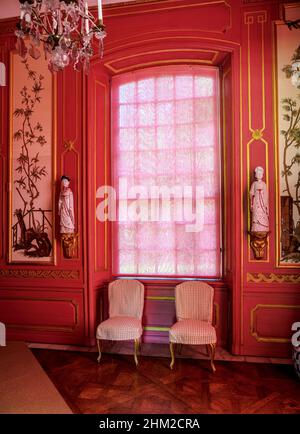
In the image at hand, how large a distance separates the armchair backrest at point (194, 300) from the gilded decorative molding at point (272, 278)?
0.43 meters

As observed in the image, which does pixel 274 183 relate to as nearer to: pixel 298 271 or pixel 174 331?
pixel 298 271

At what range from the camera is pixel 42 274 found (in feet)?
12.5

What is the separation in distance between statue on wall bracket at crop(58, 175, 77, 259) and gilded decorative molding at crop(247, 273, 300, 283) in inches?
76.5

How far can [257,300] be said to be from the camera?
10.9ft

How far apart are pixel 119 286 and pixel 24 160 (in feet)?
6.10

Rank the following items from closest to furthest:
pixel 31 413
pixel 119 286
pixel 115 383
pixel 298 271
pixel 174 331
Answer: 1. pixel 31 413
2. pixel 115 383
3. pixel 174 331
4. pixel 298 271
5. pixel 119 286

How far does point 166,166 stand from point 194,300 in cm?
156

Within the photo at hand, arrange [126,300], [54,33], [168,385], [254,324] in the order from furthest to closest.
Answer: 1. [126,300]
2. [254,324]
3. [168,385]
4. [54,33]

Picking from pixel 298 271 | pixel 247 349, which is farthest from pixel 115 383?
pixel 298 271

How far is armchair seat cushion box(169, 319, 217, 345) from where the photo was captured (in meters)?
2.94

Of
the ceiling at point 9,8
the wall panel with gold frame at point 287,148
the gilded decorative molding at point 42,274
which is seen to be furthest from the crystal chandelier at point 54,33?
the gilded decorative molding at point 42,274

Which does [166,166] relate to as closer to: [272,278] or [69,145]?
[69,145]

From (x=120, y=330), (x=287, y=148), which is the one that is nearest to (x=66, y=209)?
(x=120, y=330)

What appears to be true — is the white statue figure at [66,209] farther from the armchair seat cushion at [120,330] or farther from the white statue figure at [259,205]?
the white statue figure at [259,205]
